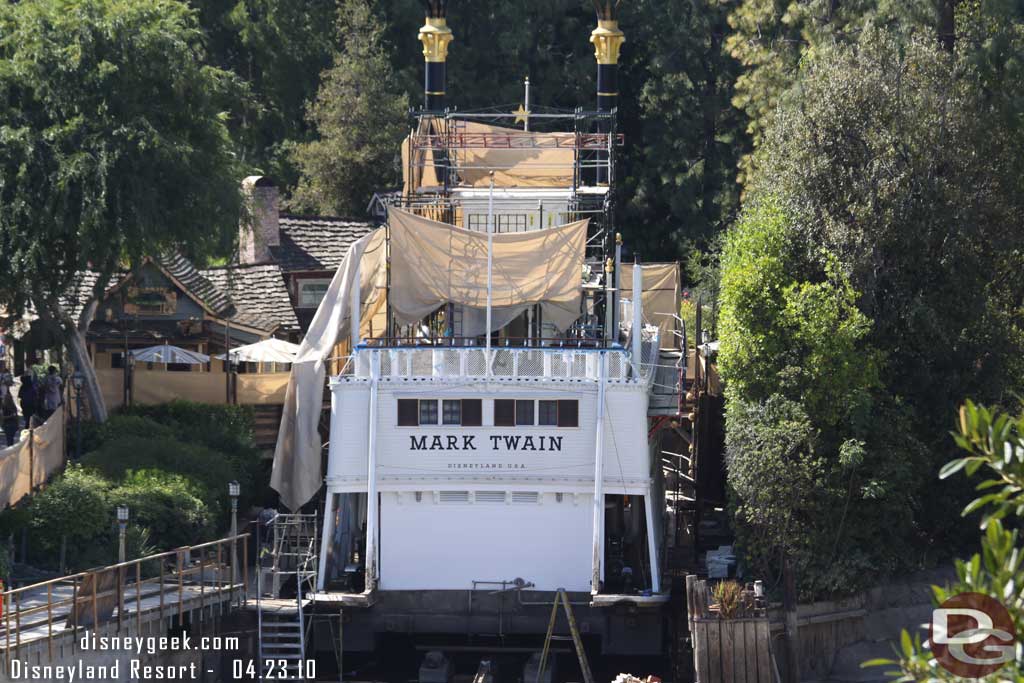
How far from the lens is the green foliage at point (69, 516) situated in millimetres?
29625

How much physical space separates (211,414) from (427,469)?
27.3 feet

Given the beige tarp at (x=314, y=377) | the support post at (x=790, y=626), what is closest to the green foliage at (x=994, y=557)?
the support post at (x=790, y=626)

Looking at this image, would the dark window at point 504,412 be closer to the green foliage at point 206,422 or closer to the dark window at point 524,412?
the dark window at point 524,412

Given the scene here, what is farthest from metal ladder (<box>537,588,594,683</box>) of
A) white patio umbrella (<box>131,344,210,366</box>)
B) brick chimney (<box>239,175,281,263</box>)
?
brick chimney (<box>239,175,281,263</box>)

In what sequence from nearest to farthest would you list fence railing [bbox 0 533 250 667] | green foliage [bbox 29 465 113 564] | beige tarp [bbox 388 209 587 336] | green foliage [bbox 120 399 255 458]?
fence railing [bbox 0 533 250 667] → green foliage [bbox 29 465 113 564] → beige tarp [bbox 388 209 587 336] → green foliage [bbox 120 399 255 458]

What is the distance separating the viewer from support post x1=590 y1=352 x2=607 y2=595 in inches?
1220

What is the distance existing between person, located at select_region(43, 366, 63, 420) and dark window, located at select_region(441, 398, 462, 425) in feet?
29.0

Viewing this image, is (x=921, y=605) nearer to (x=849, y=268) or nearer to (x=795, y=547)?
(x=795, y=547)

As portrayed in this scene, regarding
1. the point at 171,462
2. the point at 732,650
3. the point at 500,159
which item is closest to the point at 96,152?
the point at 171,462

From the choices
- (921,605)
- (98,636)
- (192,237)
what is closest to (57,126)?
(192,237)

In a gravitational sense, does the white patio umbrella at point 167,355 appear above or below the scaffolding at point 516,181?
below

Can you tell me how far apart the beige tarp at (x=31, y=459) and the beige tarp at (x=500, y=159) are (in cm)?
954

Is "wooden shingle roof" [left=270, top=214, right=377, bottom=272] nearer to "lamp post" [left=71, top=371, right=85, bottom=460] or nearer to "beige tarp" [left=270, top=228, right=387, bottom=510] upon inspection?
"beige tarp" [left=270, top=228, right=387, bottom=510]

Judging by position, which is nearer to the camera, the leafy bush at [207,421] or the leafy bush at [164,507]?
the leafy bush at [164,507]
